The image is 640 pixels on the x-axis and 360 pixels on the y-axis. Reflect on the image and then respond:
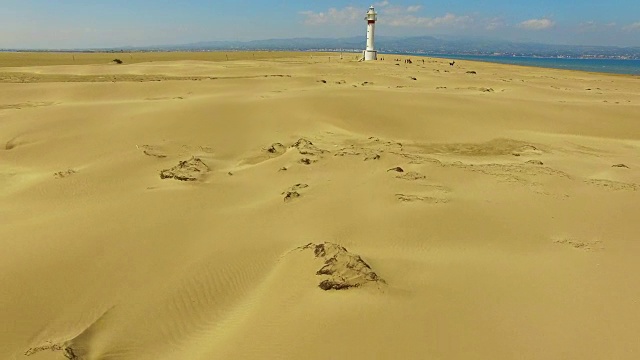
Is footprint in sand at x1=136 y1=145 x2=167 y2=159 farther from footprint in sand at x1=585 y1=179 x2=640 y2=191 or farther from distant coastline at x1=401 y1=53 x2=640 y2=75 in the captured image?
distant coastline at x1=401 y1=53 x2=640 y2=75

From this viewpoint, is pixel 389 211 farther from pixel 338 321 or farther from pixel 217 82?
pixel 217 82

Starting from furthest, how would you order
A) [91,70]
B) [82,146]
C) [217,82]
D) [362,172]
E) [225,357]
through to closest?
[91,70] < [217,82] < [82,146] < [362,172] < [225,357]

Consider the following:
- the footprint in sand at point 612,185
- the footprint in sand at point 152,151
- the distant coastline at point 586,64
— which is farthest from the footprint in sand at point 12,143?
the distant coastline at point 586,64

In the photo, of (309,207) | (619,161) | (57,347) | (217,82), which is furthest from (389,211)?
(217,82)

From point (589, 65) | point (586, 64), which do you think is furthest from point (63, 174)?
point (586, 64)

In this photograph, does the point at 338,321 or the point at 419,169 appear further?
the point at 419,169

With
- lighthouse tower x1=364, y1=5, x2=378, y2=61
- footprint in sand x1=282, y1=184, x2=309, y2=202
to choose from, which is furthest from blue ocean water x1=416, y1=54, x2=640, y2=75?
footprint in sand x1=282, y1=184, x2=309, y2=202
